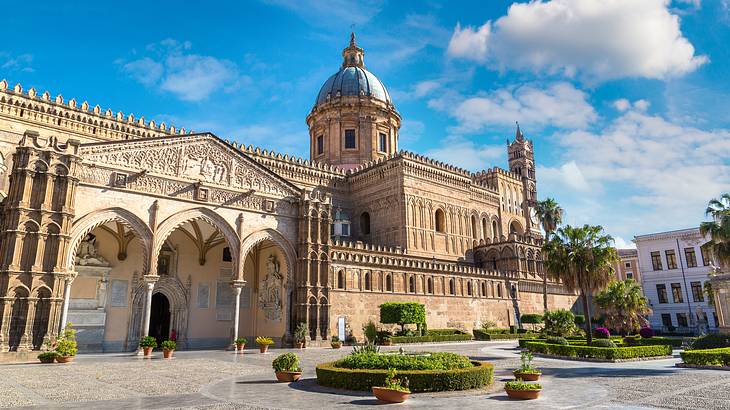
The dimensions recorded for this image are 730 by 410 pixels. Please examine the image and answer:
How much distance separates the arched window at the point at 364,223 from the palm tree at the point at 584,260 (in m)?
23.7

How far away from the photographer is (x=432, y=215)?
4812 cm

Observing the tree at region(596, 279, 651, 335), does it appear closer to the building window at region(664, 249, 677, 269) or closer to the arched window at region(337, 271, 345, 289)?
the building window at region(664, 249, 677, 269)

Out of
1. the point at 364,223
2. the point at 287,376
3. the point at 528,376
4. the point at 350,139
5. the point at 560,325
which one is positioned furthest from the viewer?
the point at 350,139

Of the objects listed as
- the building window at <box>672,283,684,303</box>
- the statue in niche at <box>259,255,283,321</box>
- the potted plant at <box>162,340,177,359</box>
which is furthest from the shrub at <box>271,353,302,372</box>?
the building window at <box>672,283,684,303</box>

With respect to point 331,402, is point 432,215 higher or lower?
higher

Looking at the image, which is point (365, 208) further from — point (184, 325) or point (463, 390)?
point (463, 390)

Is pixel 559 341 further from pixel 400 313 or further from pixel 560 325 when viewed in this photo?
pixel 400 313

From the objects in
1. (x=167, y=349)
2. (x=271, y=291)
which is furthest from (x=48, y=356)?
(x=271, y=291)

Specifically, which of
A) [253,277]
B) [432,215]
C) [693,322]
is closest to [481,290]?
[432,215]

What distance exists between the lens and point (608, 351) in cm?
2169

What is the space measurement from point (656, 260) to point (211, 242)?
49.9m

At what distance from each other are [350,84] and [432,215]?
20627 mm

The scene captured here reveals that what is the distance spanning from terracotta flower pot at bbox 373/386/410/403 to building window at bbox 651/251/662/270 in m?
55.8

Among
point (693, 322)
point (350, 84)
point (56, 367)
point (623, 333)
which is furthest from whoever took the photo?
point (350, 84)
